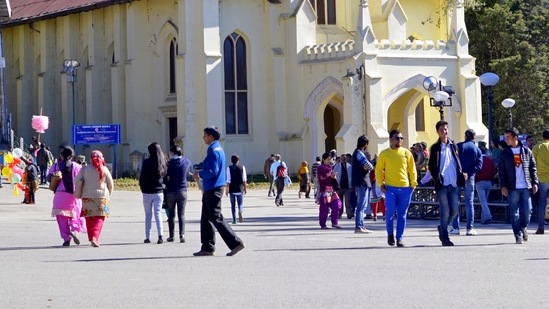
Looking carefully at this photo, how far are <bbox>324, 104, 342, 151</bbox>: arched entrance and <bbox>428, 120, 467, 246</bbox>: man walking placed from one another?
1389 inches

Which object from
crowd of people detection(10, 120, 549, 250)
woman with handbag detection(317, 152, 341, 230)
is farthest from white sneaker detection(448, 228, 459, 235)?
woman with handbag detection(317, 152, 341, 230)

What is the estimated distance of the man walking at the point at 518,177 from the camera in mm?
A: 20062

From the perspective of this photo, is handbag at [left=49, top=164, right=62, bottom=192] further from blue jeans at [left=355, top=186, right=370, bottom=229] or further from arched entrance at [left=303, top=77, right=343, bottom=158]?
arched entrance at [left=303, top=77, right=343, bottom=158]

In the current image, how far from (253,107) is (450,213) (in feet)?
114

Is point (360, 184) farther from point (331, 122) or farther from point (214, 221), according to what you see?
point (331, 122)

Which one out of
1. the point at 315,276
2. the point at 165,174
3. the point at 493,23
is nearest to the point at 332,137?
the point at 493,23

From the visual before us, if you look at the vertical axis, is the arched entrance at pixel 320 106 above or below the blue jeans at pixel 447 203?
above

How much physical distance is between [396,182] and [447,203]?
2.91ft

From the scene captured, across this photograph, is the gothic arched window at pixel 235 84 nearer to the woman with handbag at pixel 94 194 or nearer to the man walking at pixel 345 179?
the man walking at pixel 345 179

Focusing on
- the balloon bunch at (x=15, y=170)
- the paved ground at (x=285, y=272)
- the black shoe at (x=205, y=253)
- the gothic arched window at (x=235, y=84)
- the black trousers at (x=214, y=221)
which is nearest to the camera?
the paved ground at (x=285, y=272)

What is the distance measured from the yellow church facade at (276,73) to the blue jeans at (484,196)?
22.3 m

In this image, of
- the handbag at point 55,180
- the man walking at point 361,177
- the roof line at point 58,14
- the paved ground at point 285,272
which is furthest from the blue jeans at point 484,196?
the roof line at point 58,14

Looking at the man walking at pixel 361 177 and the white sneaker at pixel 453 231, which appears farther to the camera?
the man walking at pixel 361 177

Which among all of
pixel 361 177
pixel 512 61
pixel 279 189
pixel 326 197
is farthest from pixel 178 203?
pixel 512 61
